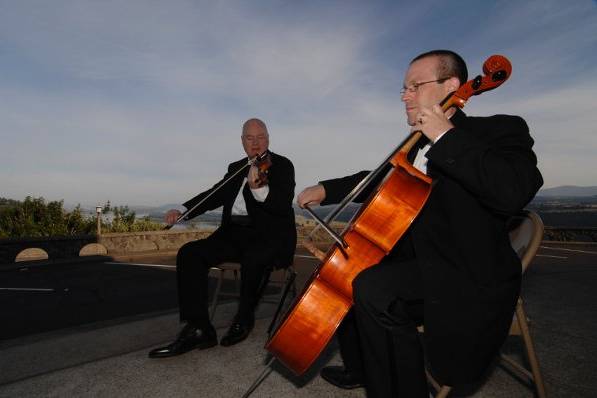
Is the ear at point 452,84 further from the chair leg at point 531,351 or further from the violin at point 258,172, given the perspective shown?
the violin at point 258,172

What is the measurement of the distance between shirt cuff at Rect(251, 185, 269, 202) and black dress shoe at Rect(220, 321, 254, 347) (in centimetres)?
96

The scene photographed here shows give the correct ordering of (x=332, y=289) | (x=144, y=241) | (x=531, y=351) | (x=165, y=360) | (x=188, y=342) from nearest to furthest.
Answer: (x=531, y=351) → (x=332, y=289) → (x=165, y=360) → (x=188, y=342) → (x=144, y=241)

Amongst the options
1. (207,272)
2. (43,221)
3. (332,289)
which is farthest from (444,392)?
(43,221)

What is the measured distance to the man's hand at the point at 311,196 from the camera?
2.37 metres

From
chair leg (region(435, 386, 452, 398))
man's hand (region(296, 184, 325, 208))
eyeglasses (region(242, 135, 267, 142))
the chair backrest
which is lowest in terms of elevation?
chair leg (region(435, 386, 452, 398))

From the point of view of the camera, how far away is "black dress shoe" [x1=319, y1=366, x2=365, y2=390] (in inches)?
83.9

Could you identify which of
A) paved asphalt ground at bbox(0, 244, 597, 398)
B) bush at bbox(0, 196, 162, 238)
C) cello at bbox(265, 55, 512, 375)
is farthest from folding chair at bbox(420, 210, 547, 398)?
bush at bbox(0, 196, 162, 238)

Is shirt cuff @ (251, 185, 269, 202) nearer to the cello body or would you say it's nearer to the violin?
the violin

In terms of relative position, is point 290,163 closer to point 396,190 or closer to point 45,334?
point 396,190

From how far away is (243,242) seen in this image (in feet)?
10.4

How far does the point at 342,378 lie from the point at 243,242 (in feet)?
4.61

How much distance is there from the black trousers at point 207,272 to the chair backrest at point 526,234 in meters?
1.66

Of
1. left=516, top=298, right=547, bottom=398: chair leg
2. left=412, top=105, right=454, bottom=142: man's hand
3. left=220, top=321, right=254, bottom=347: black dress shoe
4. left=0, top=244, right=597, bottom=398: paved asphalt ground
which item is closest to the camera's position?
left=412, top=105, right=454, bottom=142: man's hand

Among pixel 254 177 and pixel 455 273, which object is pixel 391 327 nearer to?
pixel 455 273
